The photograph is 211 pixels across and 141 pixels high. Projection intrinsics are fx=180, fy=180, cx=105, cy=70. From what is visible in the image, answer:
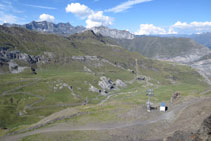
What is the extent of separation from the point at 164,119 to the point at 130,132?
14349 millimetres

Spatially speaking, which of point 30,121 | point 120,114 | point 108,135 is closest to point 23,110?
point 30,121

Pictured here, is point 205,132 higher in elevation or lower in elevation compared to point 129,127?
higher

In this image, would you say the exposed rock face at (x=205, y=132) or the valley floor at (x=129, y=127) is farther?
the valley floor at (x=129, y=127)

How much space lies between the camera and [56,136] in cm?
5072

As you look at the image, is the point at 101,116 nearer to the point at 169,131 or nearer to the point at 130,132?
the point at 130,132

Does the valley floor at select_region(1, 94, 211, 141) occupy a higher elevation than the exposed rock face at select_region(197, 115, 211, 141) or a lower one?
lower

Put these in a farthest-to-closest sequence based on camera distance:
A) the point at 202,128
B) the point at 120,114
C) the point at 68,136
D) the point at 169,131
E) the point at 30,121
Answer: the point at 30,121
the point at 120,114
the point at 68,136
the point at 169,131
the point at 202,128

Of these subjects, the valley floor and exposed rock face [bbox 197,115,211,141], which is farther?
the valley floor

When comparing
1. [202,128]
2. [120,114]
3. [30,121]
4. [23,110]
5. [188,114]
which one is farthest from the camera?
[23,110]

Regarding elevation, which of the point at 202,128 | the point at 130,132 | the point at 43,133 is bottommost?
the point at 43,133

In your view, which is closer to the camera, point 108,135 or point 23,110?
point 108,135

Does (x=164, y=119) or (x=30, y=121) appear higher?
(x=164, y=119)

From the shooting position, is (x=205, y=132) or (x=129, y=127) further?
(x=129, y=127)

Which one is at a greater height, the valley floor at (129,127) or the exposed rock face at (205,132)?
the exposed rock face at (205,132)
